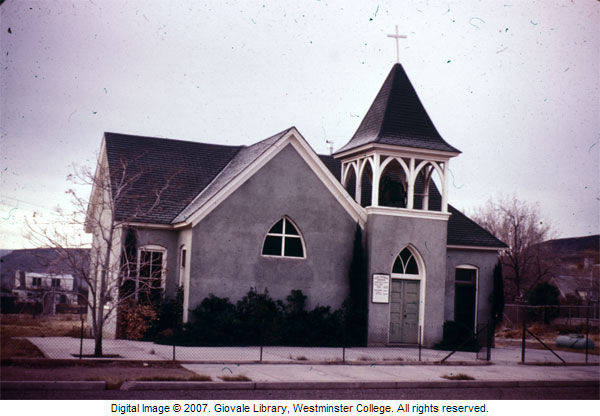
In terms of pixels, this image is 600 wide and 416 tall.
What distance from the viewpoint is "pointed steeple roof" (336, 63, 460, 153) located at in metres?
27.2

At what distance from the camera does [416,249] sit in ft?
89.4

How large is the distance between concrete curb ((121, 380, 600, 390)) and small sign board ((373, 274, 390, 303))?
8.92m

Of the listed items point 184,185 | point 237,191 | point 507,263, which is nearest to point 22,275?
point 184,185

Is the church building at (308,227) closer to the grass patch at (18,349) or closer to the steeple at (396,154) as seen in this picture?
the steeple at (396,154)

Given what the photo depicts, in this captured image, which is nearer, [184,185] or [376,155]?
[376,155]

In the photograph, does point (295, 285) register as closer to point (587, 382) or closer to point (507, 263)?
point (587, 382)

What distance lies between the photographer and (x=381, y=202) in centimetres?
2953

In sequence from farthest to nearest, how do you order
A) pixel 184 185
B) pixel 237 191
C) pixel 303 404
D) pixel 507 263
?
pixel 507 263 < pixel 184 185 < pixel 237 191 < pixel 303 404

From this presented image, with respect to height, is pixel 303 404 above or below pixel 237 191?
below

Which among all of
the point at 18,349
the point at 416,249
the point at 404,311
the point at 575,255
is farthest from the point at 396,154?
the point at 575,255

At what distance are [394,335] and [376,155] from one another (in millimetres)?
6598

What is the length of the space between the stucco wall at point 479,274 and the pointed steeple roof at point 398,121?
471 centimetres

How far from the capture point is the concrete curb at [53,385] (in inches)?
516

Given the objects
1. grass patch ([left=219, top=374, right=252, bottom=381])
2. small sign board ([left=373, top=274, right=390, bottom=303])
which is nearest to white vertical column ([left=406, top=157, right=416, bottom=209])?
small sign board ([left=373, top=274, right=390, bottom=303])
